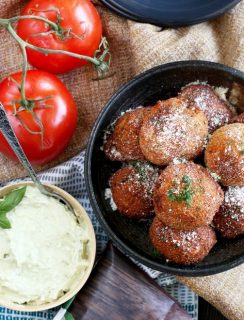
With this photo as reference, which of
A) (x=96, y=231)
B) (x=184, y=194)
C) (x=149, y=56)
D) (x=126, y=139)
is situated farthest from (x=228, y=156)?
(x=96, y=231)

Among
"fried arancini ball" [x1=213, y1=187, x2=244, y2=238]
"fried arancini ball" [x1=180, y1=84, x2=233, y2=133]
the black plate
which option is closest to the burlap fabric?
the black plate

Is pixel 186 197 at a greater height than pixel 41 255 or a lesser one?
greater

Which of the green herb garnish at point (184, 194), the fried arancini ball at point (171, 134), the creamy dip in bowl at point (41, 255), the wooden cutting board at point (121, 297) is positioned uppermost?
the fried arancini ball at point (171, 134)

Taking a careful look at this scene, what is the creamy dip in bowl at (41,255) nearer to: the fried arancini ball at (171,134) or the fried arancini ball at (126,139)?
the fried arancini ball at (126,139)

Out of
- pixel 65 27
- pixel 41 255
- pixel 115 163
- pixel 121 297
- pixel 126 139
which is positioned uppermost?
pixel 65 27

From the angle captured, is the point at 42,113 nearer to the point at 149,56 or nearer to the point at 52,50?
the point at 52,50

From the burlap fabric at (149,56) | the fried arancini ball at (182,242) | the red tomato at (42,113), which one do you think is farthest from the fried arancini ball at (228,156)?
the red tomato at (42,113)
